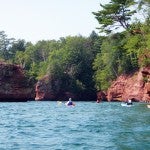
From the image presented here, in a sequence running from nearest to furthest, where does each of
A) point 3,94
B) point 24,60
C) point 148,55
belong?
point 148,55
point 3,94
point 24,60

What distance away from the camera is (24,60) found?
127875 millimetres

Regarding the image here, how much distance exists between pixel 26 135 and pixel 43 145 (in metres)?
3.72

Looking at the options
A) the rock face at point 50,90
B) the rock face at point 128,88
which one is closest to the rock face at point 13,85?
the rock face at point 128,88

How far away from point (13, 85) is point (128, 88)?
26187 mm

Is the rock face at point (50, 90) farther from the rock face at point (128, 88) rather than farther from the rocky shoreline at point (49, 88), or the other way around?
the rock face at point (128, 88)

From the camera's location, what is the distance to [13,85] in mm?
74750

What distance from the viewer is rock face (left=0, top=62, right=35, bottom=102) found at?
74250 mm

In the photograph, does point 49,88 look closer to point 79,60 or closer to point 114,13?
point 79,60

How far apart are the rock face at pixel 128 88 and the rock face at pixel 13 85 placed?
2230 centimetres

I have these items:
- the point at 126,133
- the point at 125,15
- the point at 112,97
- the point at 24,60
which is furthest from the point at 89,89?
the point at 126,133

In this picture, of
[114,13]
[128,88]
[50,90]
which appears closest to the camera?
[114,13]

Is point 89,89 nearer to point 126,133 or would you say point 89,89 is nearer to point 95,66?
point 95,66

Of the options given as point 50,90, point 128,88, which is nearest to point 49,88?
point 50,90

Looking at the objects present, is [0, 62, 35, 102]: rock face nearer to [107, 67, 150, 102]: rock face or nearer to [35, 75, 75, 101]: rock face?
[107, 67, 150, 102]: rock face
